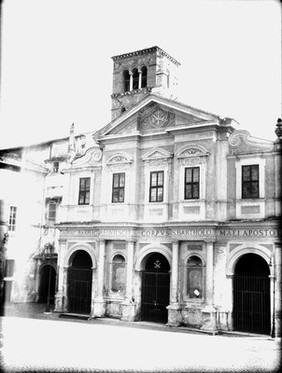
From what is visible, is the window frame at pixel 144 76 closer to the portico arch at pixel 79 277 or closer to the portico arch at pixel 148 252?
the portico arch at pixel 79 277

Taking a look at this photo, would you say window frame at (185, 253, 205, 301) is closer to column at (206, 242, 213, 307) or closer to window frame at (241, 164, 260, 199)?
column at (206, 242, 213, 307)

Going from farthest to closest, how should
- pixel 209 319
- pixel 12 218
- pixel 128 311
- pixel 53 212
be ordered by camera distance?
pixel 53 212 < pixel 12 218 < pixel 128 311 < pixel 209 319

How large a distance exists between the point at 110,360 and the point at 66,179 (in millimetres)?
14606

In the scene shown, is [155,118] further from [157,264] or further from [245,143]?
[157,264]

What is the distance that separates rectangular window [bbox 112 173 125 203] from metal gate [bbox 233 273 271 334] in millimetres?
7820

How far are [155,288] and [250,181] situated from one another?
7.62 m

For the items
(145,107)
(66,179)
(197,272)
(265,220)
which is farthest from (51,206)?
(265,220)

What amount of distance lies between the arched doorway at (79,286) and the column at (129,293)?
3.00 m

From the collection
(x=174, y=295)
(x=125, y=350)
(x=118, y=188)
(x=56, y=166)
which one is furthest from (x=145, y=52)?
(x=125, y=350)

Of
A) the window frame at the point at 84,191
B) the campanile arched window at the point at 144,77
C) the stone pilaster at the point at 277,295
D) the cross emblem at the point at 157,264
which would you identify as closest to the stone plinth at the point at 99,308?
the cross emblem at the point at 157,264

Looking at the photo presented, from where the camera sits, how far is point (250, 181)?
21.0 metres

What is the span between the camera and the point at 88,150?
1044 inches

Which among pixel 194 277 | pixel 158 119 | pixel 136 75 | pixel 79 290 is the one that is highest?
pixel 136 75

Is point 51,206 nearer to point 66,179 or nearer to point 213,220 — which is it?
point 66,179
